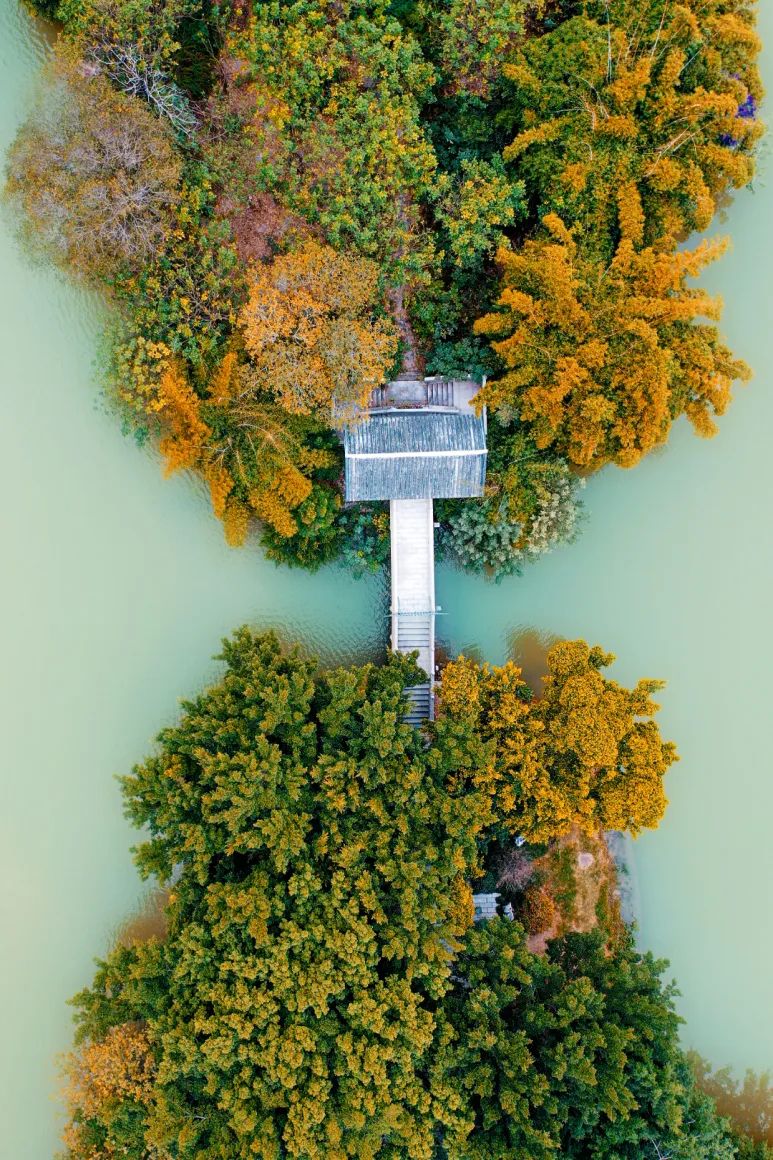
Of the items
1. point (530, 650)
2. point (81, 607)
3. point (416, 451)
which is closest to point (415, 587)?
point (416, 451)

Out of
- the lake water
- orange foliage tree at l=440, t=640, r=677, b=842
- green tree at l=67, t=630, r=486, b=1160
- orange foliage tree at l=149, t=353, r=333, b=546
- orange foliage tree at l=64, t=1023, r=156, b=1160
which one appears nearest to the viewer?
green tree at l=67, t=630, r=486, b=1160

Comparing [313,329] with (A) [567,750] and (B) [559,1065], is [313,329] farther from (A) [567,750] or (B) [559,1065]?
(B) [559,1065]

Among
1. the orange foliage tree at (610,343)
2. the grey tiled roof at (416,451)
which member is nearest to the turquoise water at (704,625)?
the grey tiled roof at (416,451)

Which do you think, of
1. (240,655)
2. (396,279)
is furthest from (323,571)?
(396,279)

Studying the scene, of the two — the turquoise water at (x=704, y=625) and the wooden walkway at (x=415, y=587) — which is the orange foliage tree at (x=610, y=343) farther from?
the turquoise water at (x=704, y=625)

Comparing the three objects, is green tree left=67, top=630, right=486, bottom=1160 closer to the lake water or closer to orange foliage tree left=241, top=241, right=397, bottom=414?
the lake water

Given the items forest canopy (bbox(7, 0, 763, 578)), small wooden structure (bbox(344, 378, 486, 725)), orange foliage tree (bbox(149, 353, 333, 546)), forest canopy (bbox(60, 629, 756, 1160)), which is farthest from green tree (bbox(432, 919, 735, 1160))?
orange foliage tree (bbox(149, 353, 333, 546))

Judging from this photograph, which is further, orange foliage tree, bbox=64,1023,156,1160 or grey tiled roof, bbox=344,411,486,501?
grey tiled roof, bbox=344,411,486,501
